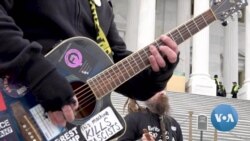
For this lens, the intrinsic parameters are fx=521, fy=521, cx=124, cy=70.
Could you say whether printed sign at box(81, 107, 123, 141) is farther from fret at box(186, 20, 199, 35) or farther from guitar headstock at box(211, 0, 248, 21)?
guitar headstock at box(211, 0, 248, 21)

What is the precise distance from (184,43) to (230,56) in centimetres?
379

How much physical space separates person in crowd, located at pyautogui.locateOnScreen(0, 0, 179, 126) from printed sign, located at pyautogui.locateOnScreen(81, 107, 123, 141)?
0.58 ft

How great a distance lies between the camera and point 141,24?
30.8 metres

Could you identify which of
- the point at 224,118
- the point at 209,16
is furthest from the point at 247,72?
the point at 209,16

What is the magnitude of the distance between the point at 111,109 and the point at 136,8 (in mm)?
31658

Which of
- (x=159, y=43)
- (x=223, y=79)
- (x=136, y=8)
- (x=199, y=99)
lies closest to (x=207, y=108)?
(x=199, y=99)

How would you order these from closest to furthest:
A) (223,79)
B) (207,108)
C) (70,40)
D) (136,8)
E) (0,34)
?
(0,34) < (70,40) < (207,108) < (136,8) < (223,79)

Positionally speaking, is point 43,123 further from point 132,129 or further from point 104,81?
point 132,129

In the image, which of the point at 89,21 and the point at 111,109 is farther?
the point at 89,21

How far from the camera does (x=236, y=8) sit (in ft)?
9.43

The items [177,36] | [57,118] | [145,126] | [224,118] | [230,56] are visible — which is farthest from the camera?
[230,56]

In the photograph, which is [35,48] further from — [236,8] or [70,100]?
[236,8]

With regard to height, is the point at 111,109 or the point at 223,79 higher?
the point at 111,109

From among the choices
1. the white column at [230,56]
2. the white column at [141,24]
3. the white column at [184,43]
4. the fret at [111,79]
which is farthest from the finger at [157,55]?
the white column at [230,56]
